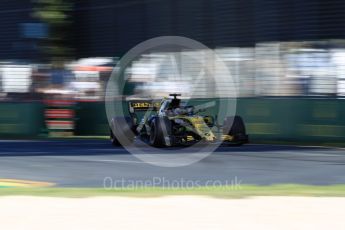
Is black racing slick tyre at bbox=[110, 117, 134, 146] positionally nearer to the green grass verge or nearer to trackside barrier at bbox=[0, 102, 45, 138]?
trackside barrier at bbox=[0, 102, 45, 138]

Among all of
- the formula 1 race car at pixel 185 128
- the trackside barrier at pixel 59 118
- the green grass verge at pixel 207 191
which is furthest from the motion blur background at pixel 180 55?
the green grass verge at pixel 207 191

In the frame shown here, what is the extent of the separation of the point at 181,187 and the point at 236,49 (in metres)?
10.5

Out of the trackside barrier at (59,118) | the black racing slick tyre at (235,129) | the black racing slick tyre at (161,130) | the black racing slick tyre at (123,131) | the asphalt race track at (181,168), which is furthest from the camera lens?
the trackside barrier at (59,118)

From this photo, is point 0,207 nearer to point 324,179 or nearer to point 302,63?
point 324,179

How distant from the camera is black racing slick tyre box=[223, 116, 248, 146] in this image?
48.3ft

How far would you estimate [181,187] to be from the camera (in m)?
9.45

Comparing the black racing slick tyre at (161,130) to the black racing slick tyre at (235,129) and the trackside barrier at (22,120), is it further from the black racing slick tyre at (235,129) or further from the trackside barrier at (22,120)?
the trackside barrier at (22,120)

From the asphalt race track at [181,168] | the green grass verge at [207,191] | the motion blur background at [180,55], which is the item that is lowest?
the asphalt race track at [181,168]

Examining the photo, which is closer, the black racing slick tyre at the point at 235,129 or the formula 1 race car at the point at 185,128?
the formula 1 race car at the point at 185,128

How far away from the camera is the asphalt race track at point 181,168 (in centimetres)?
1034

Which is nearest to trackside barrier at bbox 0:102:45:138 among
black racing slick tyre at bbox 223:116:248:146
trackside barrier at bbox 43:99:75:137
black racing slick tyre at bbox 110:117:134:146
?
trackside barrier at bbox 43:99:75:137

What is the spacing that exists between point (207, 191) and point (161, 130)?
5937 millimetres

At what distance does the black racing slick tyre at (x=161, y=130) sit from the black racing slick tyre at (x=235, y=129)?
1.20 m

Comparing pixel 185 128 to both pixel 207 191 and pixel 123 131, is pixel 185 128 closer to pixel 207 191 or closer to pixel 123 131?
pixel 123 131
